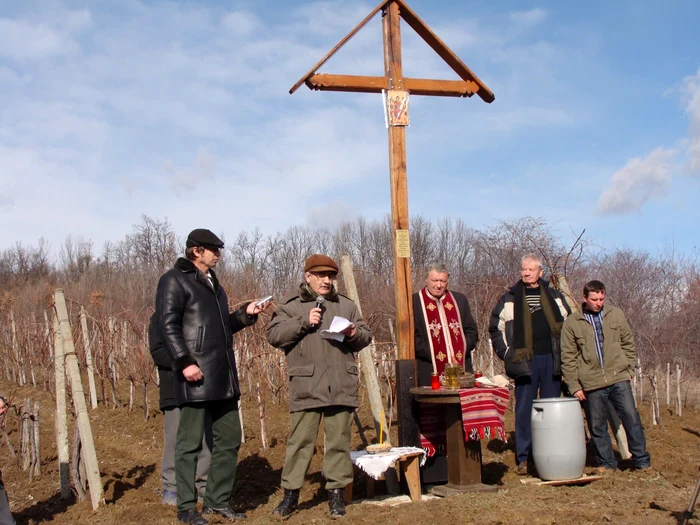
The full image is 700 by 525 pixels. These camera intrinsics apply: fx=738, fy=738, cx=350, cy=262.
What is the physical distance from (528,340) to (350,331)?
2.10 m

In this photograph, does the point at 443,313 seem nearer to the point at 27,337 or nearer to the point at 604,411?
the point at 604,411

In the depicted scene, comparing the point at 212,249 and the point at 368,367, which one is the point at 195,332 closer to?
the point at 212,249

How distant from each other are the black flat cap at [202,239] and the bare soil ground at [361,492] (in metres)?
1.85

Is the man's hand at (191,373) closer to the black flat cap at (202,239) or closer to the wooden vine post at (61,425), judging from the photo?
the black flat cap at (202,239)

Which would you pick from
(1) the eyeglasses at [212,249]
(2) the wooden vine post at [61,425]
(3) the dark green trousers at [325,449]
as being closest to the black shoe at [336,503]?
(3) the dark green trousers at [325,449]

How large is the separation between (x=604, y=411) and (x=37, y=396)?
9.89 metres

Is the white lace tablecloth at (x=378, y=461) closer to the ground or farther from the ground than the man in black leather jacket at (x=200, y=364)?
closer to the ground

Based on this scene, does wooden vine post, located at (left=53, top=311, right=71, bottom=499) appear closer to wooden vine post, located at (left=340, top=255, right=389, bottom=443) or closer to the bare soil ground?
the bare soil ground

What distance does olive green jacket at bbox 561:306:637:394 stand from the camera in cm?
619

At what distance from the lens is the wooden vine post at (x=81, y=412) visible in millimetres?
5457

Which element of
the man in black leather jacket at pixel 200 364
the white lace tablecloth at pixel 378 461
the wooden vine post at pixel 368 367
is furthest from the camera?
the wooden vine post at pixel 368 367

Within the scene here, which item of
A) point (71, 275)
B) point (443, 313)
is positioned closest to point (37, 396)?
point (443, 313)

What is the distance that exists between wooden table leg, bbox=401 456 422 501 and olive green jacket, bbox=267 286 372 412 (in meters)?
0.74

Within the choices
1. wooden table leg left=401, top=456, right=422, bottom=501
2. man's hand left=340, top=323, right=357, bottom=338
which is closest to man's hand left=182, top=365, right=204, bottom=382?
man's hand left=340, top=323, right=357, bottom=338
